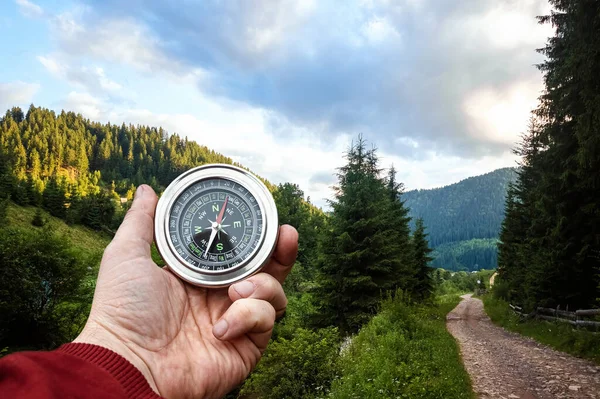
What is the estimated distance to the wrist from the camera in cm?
196

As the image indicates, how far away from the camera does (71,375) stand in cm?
127

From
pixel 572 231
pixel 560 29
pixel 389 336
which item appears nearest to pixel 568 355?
pixel 572 231

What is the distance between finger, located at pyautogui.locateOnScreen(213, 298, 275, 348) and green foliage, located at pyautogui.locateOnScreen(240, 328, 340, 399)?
26.8ft

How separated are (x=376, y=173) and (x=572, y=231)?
11.5 m

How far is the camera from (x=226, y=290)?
2.60m

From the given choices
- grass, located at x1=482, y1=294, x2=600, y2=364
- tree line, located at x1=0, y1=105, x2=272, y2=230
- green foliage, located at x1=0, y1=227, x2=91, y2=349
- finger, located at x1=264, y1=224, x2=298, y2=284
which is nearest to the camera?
finger, located at x1=264, y1=224, x2=298, y2=284

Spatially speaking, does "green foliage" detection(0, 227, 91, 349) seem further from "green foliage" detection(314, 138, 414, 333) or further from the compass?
the compass

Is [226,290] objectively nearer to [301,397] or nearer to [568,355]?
[301,397]

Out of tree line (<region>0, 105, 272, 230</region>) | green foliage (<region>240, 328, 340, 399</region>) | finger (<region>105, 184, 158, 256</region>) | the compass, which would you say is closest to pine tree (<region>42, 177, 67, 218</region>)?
tree line (<region>0, 105, 272, 230</region>)

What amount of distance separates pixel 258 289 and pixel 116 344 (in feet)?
2.69

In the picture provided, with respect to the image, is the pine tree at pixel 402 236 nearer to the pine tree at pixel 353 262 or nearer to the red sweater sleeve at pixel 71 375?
the pine tree at pixel 353 262

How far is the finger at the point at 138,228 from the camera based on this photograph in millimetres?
2340

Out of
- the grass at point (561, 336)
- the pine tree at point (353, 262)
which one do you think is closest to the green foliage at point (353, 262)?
the pine tree at point (353, 262)

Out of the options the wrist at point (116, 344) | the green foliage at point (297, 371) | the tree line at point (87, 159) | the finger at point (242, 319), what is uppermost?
the tree line at point (87, 159)
